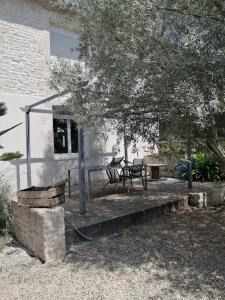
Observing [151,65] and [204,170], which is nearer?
[151,65]

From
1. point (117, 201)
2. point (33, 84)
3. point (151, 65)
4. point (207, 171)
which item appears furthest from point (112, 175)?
point (151, 65)

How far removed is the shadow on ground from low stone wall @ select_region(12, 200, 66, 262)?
266mm

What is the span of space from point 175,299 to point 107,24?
3.58 m

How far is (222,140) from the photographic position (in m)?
5.59

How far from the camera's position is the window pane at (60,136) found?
40.5ft

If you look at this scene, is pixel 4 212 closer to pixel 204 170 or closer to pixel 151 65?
pixel 151 65

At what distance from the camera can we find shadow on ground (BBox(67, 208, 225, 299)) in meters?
4.68

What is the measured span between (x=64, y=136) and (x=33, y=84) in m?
2.10

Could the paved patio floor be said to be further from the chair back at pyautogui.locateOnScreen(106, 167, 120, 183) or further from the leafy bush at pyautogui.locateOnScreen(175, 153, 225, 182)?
the leafy bush at pyautogui.locateOnScreen(175, 153, 225, 182)

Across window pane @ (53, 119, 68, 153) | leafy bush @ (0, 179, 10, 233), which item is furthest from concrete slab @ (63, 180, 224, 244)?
window pane @ (53, 119, 68, 153)

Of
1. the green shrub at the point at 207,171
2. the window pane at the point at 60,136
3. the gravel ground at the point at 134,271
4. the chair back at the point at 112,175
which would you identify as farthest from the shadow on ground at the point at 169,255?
the green shrub at the point at 207,171

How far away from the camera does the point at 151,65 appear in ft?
15.1

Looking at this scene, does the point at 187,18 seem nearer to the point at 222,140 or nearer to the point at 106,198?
the point at 222,140

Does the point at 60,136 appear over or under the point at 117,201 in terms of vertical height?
over
